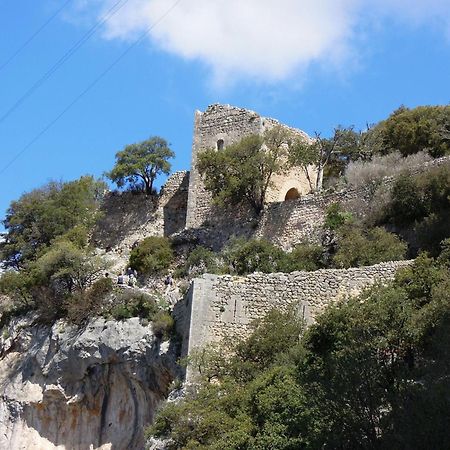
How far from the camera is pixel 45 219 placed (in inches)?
1416

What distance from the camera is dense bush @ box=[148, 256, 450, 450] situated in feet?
55.1

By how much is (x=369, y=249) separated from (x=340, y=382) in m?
8.46

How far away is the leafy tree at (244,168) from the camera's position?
107 feet

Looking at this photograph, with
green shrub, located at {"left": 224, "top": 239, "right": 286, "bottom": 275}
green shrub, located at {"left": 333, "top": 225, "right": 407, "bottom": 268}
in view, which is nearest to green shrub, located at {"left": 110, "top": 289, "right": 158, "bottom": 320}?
green shrub, located at {"left": 224, "top": 239, "right": 286, "bottom": 275}

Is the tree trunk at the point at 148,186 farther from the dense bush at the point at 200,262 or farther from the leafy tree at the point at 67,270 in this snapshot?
the leafy tree at the point at 67,270

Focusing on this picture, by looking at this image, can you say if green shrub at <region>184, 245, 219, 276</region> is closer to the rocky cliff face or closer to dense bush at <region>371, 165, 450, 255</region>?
the rocky cliff face

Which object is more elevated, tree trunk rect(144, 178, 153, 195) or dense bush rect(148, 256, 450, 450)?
tree trunk rect(144, 178, 153, 195)

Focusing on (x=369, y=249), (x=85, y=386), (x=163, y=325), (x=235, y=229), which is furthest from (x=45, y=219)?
(x=369, y=249)

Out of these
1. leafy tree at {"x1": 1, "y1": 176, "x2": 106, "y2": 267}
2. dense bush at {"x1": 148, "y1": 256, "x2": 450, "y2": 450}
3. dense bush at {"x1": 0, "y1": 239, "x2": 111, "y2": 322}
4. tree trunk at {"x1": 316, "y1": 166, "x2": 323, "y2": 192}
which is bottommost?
dense bush at {"x1": 148, "y1": 256, "x2": 450, "y2": 450}

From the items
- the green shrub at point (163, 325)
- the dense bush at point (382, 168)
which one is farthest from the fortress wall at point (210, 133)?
the green shrub at point (163, 325)

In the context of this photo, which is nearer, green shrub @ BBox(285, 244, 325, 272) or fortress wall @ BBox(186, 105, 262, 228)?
green shrub @ BBox(285, 244, 325, 272)

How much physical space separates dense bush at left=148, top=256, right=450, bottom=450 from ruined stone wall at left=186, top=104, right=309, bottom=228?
12492mm

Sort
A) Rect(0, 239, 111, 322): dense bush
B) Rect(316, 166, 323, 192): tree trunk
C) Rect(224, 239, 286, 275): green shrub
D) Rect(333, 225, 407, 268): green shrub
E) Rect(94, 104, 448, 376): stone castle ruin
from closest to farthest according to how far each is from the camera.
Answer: Rect(94, 104, 448, 376): stone castle ruin
Rect(333, 225, 407, 268): green shrub
Rect(224, 239, 286, 275): green shrub
Rect(0, 239, 111, 322): dense bush
Rect(316, 166, 323, 192): tree trunk

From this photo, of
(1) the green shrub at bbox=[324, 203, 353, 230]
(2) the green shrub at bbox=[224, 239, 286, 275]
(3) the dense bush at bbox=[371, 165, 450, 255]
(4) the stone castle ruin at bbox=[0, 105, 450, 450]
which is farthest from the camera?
(1) the green shrub at bbox=[324, 203, 353, 230]
